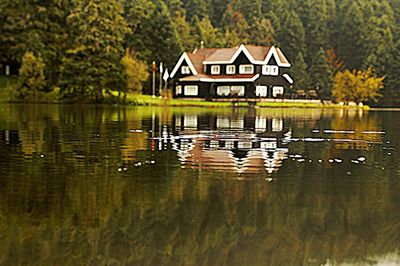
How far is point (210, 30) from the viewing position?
94.6 meters

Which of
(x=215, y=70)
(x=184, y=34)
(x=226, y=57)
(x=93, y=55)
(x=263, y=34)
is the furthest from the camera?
(x=263, y=34)

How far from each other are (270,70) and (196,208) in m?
70.1

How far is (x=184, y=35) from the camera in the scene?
89.8m

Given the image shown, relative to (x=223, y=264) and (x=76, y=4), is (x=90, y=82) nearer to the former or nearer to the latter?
(x=76, y=4)

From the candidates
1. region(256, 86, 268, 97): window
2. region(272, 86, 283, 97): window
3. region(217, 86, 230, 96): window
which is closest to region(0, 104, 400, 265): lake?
region(256, 86, 268, 97): window

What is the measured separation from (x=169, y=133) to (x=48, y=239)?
14946mm

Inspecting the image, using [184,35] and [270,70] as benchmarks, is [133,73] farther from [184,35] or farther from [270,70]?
[184,35]

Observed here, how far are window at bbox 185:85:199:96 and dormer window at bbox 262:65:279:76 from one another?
8.45m

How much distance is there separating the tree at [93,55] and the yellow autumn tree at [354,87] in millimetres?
35720

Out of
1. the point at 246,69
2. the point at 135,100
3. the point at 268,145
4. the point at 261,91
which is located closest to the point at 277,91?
the point at 261,91

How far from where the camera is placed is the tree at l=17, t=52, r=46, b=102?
5772 centimetres

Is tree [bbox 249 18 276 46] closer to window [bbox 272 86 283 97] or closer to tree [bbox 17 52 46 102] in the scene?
window [bbox 272 86 283 97]

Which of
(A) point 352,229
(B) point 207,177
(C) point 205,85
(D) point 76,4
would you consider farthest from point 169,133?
(C) point 205,85

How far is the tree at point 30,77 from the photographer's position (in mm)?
57719
